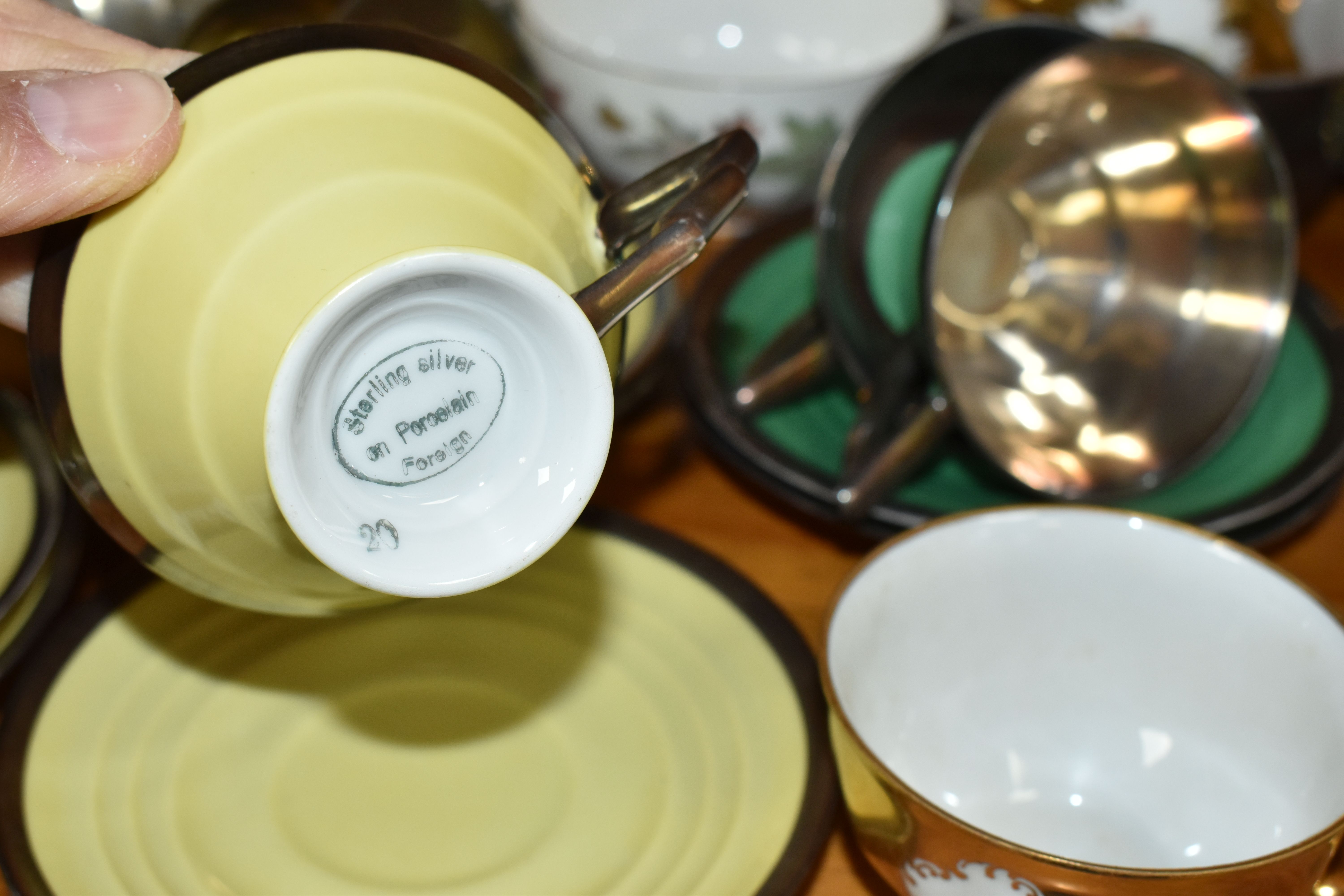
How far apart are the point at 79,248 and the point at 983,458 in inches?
14.7

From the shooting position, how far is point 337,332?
0.96 ft

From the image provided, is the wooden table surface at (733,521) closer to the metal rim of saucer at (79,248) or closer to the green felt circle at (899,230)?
the green felt circle at (899,230)

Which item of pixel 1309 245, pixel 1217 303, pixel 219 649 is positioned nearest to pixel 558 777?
pixel 219 649

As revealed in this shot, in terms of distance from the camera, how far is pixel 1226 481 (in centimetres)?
57

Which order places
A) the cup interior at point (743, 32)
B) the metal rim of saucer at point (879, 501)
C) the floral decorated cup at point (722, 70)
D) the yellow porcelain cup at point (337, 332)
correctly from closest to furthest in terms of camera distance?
the yellow porcelain cup at point (337, 332) < the metal rim of saucer at point (879, 501) < the floral decorated cup at point (722, 70) < the cup interior at point (743, 32)

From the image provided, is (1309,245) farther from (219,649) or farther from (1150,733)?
(219,649)

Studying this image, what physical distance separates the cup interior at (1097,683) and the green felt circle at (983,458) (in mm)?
80

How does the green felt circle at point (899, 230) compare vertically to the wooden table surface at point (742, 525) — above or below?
above

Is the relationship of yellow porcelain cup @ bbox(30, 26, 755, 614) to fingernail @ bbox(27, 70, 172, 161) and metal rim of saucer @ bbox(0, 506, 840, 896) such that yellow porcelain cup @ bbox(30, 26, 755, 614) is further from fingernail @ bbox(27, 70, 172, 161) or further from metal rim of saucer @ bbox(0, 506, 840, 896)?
metal rim of saucer @ bbox(0, 506, 840, 896)

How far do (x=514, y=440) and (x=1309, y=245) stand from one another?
25.4 inches

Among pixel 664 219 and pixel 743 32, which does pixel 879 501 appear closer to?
pixel 664 219

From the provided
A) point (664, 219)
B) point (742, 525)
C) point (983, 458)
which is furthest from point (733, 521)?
point (664, 219)

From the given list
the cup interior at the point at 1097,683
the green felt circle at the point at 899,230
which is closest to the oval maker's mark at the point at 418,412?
the cup interior at the point at 1097,683

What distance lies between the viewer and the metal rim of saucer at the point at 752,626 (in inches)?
14.7
